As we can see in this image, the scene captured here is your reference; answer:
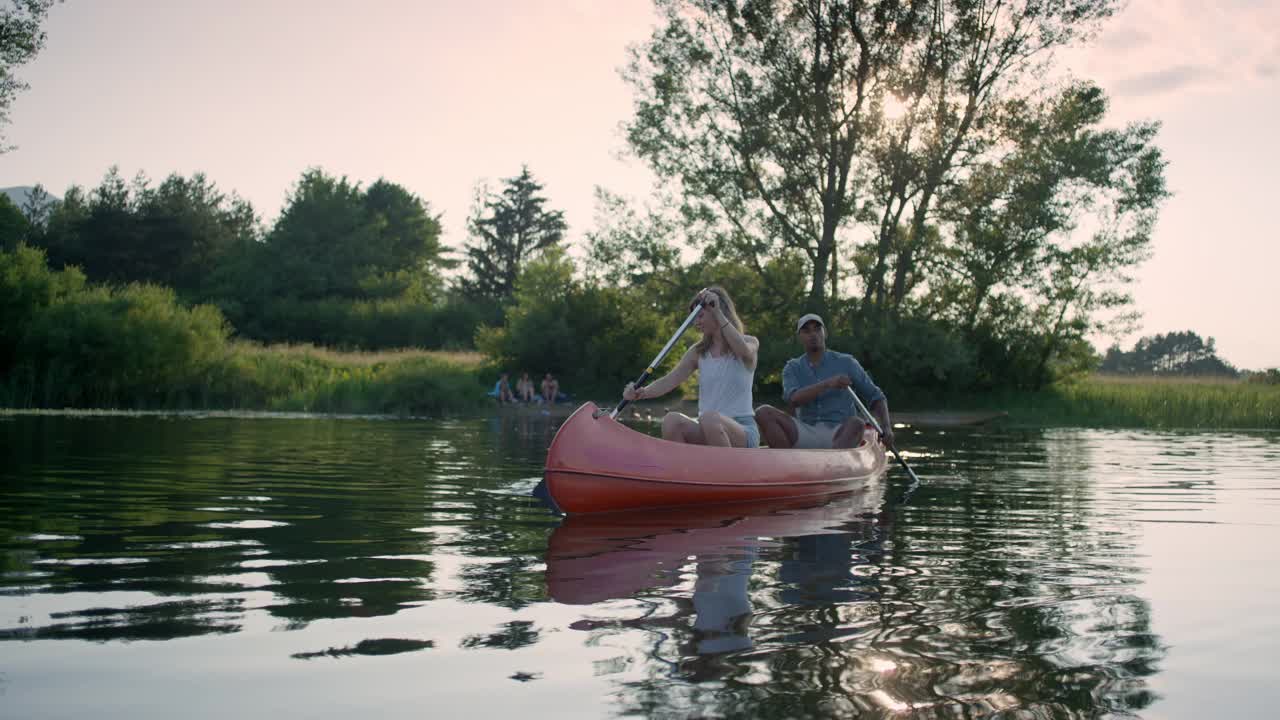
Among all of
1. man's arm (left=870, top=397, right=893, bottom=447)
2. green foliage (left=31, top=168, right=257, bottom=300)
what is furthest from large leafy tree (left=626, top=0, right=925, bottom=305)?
green foliage (left=31, top=168, right=257, bottom=300)

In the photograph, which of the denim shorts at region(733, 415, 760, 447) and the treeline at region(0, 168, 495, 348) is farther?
the treeline at region(0, 168, 495, 348)

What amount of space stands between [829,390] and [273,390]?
15961 millimetres

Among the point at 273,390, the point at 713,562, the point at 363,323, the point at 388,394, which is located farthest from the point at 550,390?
the point at 713,562

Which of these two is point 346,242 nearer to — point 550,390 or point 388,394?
point 550,390

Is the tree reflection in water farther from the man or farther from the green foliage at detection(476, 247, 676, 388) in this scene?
the green foliage at detection(476, 247, 676, 388)

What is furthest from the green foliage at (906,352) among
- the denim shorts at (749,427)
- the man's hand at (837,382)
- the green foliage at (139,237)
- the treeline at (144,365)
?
the green foliage at (139,237)

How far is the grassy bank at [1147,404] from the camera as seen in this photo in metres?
22.2

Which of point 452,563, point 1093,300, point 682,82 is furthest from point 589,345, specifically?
point 452,563

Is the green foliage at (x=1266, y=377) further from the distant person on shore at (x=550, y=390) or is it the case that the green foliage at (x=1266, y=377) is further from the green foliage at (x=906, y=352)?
the distant person on shore at (x=550, y=390)

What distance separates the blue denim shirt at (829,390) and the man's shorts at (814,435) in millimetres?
95

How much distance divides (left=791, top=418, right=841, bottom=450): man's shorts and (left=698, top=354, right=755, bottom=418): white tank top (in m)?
1.20

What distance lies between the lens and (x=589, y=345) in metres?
30.0

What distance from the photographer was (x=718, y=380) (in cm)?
739

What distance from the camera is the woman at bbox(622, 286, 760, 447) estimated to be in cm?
723
